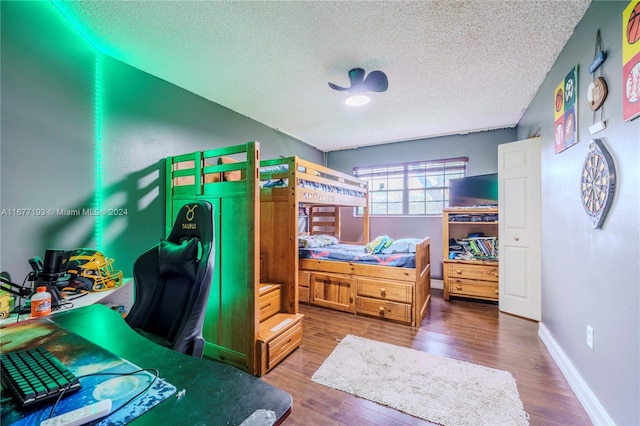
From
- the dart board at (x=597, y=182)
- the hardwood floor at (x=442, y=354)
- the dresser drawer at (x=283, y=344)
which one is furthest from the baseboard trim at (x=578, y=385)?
the dresser drawer at (x=283, y=344)

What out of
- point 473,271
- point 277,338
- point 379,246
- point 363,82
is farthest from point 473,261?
point 277,338

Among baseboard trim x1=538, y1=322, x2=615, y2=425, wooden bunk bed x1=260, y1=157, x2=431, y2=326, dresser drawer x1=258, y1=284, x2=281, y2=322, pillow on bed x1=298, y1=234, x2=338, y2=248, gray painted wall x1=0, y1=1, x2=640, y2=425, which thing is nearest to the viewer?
gray painted wall x1=0, y1=1, x2=640, y2=425

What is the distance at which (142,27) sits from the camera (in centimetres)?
195

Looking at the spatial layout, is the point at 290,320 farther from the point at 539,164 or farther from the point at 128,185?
the point at 539,164

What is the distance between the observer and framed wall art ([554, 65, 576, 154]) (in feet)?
6.34

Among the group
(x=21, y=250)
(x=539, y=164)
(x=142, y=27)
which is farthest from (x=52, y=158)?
(x=539, y=164)

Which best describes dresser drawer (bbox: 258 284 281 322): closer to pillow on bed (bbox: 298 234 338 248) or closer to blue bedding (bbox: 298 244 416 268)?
blue bedding (bbox: 298 244 416 268)

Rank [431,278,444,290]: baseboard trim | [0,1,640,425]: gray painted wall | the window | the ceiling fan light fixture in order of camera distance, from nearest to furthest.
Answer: [0,1,640,425]: gray painted wall < the ceiling fan light fixture < [431,278,444,290]: baseboard trim < the window

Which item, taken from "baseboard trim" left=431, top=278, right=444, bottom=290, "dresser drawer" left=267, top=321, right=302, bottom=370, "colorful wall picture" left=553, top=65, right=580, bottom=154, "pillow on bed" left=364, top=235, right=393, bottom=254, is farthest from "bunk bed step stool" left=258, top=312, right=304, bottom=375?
"baseboard trim" left=431, top=278, right=444, bottom=290

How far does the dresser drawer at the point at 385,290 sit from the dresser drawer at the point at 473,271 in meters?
1.24

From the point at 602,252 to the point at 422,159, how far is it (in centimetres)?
344

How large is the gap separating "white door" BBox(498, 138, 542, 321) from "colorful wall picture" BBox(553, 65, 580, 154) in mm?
797

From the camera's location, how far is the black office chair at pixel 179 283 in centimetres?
117

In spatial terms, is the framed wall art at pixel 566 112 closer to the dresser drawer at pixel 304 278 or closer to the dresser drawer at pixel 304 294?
the dresser drawer at pixel 304 278
